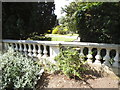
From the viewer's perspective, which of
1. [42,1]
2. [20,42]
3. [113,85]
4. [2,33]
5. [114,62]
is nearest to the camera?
[113,85]

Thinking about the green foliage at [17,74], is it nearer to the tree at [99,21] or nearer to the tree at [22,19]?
the tree at [22,19]

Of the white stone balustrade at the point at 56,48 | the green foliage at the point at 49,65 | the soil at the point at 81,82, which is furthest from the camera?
the green foliage at the point at 49,65

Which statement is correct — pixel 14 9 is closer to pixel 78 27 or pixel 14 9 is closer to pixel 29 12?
pixel 29 12

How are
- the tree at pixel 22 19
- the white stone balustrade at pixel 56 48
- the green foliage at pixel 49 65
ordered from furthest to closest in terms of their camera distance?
1. the tree at pixel 22 19
2. the green foliage at pixel 49 65
3. the white stone balustrade at pixel 56 48

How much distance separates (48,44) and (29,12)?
2.11 metres

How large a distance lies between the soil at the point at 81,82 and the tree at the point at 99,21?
1.03m

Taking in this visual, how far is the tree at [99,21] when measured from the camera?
2.46 metres

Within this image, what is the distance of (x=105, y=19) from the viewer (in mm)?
2469

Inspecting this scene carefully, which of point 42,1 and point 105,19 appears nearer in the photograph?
point 105,19

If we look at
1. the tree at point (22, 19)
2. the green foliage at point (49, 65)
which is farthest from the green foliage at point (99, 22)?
the tree at point (22, 19)

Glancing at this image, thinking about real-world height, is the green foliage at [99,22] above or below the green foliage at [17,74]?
above

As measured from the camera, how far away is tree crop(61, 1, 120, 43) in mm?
2462

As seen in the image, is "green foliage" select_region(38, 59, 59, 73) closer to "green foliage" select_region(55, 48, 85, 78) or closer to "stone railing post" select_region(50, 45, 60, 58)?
"stone railing post" select_region(50, 45, 60, 58)

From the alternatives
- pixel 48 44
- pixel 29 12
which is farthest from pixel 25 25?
pixel 48 44
